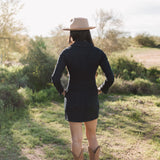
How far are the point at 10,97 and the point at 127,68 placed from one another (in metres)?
6.11

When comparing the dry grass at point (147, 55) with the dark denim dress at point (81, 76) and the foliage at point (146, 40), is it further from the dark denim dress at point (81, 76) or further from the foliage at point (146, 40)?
the dark denim dress at point (81, 76)

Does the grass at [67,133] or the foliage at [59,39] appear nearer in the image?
the grass at [67,133]

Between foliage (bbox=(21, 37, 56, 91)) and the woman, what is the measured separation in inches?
246

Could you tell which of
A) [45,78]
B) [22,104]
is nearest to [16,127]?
[22,104]

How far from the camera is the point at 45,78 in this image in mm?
8719

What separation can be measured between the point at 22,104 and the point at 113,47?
38.6 feet

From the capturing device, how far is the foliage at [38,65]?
8538 millimetres

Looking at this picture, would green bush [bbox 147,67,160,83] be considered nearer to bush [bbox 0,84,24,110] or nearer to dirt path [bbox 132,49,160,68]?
dirt path [bbox 132,49,160,68]

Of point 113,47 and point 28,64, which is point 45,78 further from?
point 113,47

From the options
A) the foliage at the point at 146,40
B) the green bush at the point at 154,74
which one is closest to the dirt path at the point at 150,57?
the green bush at the point at 154,74

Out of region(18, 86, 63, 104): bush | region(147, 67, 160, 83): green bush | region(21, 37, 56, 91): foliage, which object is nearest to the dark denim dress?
region(18, 86, 63, 104): bush

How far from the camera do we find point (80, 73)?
2.14 metres

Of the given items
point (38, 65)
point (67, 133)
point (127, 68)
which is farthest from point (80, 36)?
point (127, 68)

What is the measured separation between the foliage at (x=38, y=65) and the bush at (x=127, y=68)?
118 inches
